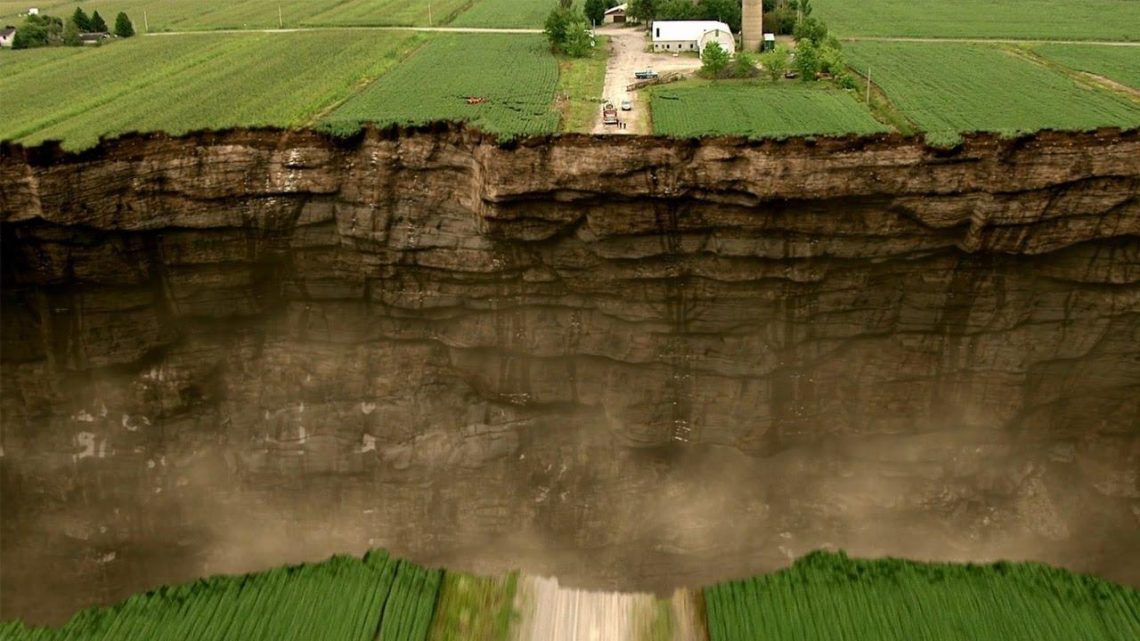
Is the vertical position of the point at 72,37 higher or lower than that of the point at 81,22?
lower

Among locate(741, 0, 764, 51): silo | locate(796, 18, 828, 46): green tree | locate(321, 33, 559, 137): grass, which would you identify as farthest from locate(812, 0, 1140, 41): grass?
locate(321, 33, 559, 137): grass

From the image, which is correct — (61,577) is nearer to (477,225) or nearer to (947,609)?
(477,225)

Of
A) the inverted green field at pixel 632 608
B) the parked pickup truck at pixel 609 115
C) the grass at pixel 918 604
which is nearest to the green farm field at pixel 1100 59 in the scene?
the parked pickup truck at pixel 609 115

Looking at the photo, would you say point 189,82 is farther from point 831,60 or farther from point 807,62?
point 831,60

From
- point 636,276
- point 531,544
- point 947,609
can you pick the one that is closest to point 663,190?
point 636,276

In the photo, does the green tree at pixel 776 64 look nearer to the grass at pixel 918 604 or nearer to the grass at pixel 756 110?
the grass at pixel 756 110

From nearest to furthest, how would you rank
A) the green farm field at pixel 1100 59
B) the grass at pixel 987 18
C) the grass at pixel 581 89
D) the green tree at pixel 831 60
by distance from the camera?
the grass at pixel 581 89 < the green farm field at pixel 1100 59 < the green tree at pixel 831 60 < the grass at pixel 987 18

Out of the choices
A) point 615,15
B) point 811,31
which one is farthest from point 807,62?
point 615,15
